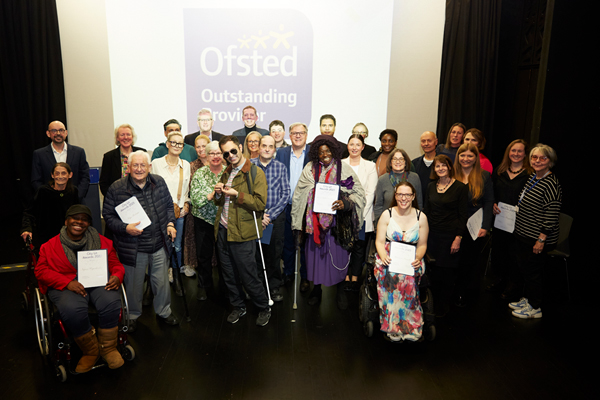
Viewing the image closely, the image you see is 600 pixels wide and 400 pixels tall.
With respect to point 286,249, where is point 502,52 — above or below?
above

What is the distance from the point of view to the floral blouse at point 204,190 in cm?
344

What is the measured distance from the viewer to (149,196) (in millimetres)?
3055

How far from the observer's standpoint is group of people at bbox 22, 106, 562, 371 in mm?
2986

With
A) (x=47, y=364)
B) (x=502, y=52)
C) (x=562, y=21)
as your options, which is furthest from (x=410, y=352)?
(x=502, y=52)

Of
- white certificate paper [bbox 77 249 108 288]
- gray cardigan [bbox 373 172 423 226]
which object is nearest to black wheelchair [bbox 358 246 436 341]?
gray cardigan [bbox 373 172 423 226]

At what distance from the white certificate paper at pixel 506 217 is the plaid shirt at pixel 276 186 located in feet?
6.88

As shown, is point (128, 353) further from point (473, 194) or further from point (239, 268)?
point (473, 194)

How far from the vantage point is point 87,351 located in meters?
2.63

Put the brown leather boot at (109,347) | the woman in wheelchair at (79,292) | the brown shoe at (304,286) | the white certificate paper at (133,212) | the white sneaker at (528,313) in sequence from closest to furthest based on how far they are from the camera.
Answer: the woman in wheelchair at (79,292)
the brown leather boot at (109,347)
the white certificate paper at (133,212)
the white sneaker at (528,313)
the brown shoe at (304,286)

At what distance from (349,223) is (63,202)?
2534 mm

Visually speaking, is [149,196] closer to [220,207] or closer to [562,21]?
[220,207]

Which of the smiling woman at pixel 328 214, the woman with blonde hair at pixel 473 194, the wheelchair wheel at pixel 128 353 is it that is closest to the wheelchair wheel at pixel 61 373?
the wheelchair wheel at pixel 128 353

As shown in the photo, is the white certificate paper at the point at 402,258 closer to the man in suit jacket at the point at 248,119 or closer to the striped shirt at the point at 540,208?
the striped shirt at the point at 540,208

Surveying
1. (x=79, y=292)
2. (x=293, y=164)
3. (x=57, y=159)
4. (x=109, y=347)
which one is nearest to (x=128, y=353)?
(x=109, y=347)
